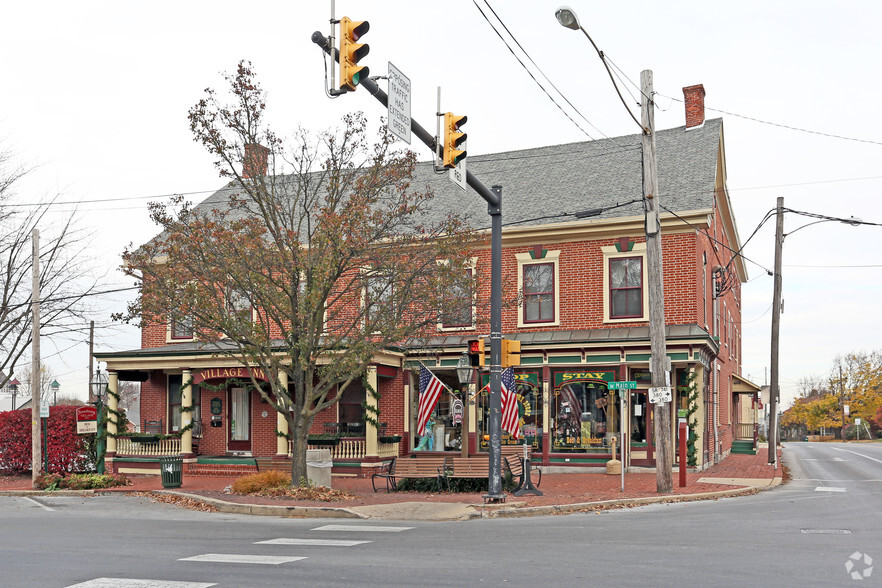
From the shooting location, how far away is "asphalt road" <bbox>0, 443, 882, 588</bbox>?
28.4 ft

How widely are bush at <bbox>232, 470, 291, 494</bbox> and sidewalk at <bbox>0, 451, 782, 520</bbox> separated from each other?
39 centimetres

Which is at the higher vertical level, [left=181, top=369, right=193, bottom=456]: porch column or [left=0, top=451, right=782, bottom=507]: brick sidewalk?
[left=181, top=369, right=193, bottom=456]: porch column

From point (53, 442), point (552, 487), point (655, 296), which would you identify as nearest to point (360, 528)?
point (655, 296)

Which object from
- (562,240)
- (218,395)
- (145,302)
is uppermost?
(562,240)

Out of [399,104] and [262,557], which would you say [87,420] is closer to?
[262,557]

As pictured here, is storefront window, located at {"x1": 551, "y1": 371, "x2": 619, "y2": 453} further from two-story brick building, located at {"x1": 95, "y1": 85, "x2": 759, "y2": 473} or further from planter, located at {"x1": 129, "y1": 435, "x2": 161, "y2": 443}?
planter, located at {"x1": 129, "y1": 435, "x2": 161, "y2": 443}

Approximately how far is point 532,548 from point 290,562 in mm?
2905

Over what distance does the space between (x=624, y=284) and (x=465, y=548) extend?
16.1m

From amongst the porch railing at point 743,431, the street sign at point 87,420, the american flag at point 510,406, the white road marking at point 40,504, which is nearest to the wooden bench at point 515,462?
the american flag at point 510,406

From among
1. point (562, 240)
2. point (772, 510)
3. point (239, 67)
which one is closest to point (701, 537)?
point (772, 510)

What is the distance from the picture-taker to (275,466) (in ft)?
71.5

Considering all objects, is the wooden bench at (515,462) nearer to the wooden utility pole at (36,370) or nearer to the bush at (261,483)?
the bush at (261,483)

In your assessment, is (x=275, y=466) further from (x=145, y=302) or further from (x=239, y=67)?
(x=239, y=67)

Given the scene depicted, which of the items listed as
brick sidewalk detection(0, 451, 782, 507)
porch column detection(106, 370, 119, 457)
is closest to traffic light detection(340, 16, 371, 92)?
brick sidewalk detection(0, 451, 782, 507)
